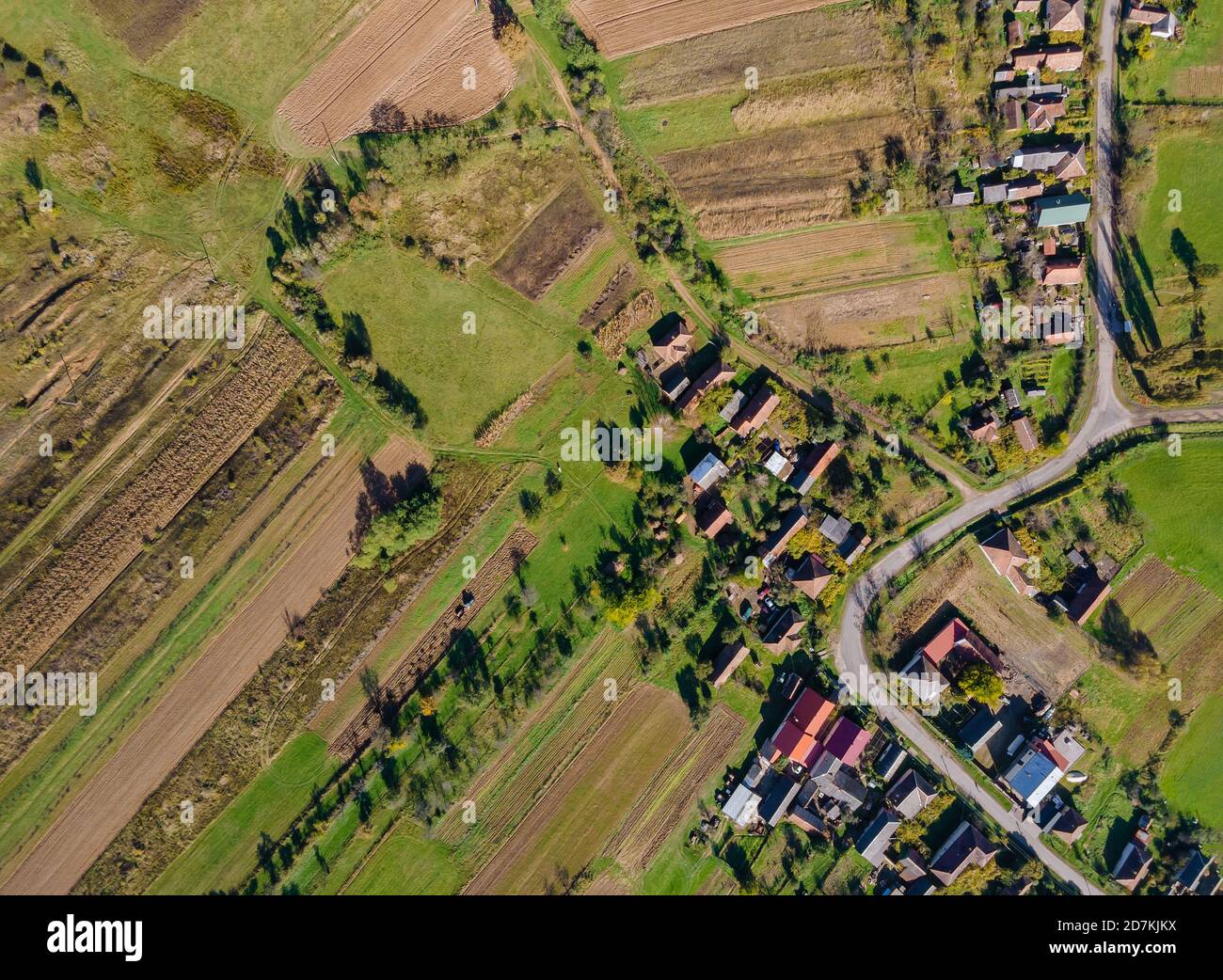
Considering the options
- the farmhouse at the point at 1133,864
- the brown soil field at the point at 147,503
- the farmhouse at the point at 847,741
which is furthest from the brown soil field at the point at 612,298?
the farmhouse at the point at 1133,864

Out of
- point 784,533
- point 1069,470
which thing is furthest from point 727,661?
point 1069,470

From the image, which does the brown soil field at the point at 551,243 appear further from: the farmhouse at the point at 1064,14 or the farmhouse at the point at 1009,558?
the farmhouse at the point at 1009,558

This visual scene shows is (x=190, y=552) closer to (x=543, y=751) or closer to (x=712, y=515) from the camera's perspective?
(x=543, y=751)

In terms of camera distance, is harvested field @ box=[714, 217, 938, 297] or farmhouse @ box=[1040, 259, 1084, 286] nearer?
farmhouse @ box=[1040, 259, 1084, 286]

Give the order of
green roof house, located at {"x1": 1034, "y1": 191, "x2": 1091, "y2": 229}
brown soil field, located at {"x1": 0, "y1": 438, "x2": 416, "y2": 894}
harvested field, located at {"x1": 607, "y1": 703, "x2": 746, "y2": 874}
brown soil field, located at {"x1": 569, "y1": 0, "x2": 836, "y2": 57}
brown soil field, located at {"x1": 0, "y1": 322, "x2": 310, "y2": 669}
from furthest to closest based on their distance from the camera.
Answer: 1. harvested field, located at {"x1": 607, "y1": 703, "x2": 746, "y2": 874}
2. green roof house, located at {"x1": 1034, "y1": 191, "x2": 1091, "y2": 229}
3. brown soil field, located at {"x1": 569, "y1": 0, "x2": 836, "y2": 57}
4. brown soil field, located at {"x1": 0, "y1": 438, "x2": 416, "y2": 894}
5. brown soil field, located at {"x1": 0, "y1": 322, "x2": 310, "y2": 669}

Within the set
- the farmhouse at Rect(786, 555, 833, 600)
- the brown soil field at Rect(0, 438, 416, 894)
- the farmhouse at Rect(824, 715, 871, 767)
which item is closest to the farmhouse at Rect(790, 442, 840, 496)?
the farmhouse at Rect(786, 555, 833, 600)

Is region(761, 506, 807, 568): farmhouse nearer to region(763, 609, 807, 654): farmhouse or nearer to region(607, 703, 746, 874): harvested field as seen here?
region(763, 609, 807, 654): farmhouse
